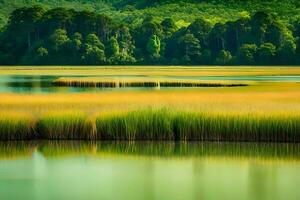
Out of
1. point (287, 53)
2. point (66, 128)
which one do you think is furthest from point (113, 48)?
point (66, 128)

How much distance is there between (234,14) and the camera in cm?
12075

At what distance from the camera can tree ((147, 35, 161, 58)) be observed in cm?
8556

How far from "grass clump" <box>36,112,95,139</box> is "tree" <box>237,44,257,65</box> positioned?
62.1m

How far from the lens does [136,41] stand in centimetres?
9019

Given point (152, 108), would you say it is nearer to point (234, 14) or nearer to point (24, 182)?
point (24, 182)

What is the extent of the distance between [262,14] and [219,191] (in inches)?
2925

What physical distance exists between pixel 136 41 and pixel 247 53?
1502cm

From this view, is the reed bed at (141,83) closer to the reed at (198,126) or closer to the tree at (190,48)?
the reed at (198,126)

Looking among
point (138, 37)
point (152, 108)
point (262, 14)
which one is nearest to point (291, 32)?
point (262, 14)

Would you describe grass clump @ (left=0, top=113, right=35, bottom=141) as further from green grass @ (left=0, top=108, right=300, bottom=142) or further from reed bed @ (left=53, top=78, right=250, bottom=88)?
reed bed @ (left=53, top=78, right=250, bottom=88)

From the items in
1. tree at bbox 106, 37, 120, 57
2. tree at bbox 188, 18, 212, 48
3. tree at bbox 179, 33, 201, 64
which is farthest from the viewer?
tree at bbox 188, 18, 212, 48

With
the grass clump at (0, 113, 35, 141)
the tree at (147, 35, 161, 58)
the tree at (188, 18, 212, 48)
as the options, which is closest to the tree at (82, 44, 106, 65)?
the tree at (147, 35, 161, 58)

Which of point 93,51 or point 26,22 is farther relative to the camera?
point 26,22

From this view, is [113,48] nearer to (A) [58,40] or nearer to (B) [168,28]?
(A) [58,40]
